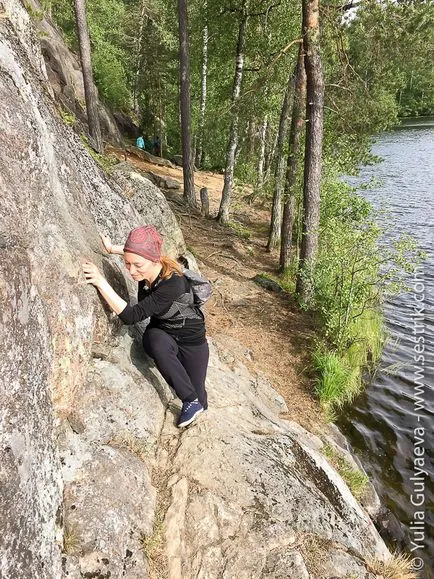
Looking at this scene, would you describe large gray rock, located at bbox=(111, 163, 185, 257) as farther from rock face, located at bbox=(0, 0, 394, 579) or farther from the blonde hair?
the blonde hair

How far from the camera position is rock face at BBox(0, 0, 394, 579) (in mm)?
3160

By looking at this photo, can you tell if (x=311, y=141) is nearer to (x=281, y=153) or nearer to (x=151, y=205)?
(x=281, y=153)

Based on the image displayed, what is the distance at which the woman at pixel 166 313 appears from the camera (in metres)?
4.48

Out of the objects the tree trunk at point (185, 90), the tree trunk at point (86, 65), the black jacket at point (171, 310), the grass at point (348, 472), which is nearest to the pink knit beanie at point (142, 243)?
the black jacket at point (171, 310)

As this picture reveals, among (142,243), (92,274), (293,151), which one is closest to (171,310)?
(142,243)

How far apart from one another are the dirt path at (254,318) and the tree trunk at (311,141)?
1251 mm

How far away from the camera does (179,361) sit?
492cm

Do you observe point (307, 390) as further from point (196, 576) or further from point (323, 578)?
point (196, 576)

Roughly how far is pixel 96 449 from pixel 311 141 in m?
9.09

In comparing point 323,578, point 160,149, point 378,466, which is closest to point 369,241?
point 378,466

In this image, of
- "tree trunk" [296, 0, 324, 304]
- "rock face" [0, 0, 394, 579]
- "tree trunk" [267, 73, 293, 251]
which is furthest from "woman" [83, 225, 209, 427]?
"tree trunk" [267, 73, 293, 251]

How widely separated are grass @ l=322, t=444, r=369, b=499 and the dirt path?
0.61 metres

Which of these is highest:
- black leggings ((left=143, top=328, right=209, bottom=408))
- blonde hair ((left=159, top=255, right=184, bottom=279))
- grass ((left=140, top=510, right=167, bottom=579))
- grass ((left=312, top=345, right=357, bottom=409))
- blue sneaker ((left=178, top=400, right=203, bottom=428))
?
blonde hair ((left=159, top=255, right=184, bottom=279))

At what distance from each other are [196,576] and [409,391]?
741cm
